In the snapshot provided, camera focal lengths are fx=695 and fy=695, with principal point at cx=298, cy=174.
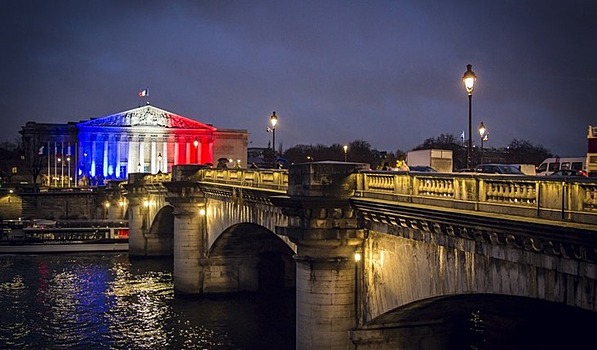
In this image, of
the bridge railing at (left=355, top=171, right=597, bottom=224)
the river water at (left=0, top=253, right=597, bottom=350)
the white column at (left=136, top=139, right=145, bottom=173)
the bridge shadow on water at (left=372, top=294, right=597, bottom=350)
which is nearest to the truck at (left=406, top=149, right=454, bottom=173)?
the river water at (left=0, top=253, right=597, bottom=350)

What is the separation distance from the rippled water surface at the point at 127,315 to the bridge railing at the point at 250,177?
6.64 meters

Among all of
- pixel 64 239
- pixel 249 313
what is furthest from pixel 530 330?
pixel 64 239

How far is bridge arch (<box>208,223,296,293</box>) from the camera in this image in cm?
3916

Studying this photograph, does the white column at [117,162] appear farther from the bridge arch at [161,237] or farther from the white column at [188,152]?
the bridge arch at [161,237]

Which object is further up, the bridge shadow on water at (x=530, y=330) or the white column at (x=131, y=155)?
the white column at (x=131, y=155)

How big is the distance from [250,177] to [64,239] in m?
42.4

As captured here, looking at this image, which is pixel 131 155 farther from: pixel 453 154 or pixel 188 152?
pixel 453 154

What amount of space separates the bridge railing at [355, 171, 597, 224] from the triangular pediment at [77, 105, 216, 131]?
432 feet

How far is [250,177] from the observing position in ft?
104

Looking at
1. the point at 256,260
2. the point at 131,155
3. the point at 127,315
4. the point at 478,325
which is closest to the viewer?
the point at 478,325

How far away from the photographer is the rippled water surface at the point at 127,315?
3028 centimetres

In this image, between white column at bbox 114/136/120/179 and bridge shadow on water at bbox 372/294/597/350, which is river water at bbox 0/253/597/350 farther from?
white column at bbox 114/136/120/179

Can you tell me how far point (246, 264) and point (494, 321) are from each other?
51.6ft

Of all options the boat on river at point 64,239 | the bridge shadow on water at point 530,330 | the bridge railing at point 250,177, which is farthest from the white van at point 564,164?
the boat on river at point 64,239
